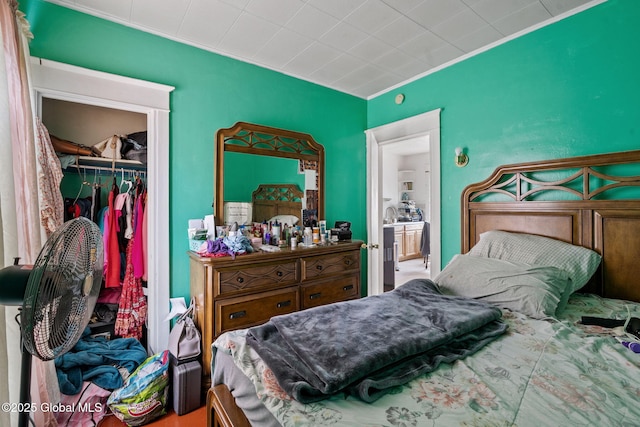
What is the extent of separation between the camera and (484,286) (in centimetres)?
166

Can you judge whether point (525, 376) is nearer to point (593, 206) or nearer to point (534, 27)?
point (593, 206)

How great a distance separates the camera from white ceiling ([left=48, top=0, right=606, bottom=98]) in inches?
73.2

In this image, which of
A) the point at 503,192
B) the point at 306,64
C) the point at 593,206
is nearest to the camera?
the point at 593,206

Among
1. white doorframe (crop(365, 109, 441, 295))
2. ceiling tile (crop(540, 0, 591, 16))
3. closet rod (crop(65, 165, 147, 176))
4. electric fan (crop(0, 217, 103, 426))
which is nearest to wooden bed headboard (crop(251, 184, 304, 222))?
white doorframe (crop(365, 109, 441, 295))

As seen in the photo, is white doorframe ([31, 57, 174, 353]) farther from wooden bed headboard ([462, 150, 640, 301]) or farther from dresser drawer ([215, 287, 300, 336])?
wooden bed headboard ([462, 150, 640, 301])

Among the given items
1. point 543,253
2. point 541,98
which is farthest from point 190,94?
point 543,253

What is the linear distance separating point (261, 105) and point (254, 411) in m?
2.43

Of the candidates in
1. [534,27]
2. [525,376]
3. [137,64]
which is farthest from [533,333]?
[137,64]

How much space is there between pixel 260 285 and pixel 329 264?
2.28ft

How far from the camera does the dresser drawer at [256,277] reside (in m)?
1.98

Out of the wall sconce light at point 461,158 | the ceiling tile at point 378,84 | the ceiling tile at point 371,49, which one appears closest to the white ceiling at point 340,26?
the ceiling tile at point 371,49

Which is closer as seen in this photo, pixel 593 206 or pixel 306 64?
pixel 593 206

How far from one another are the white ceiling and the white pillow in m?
1.44

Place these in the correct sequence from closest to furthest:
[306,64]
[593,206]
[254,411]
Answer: [254,411] → [593,206] → [306,64]
